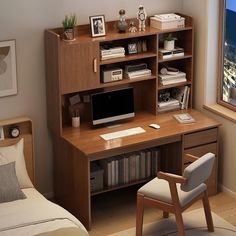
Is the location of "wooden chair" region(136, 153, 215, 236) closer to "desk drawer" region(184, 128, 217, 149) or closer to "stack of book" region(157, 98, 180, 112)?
"desk drawer" region(184, 128, 217, 149)

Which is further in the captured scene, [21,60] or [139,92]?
[139,92]

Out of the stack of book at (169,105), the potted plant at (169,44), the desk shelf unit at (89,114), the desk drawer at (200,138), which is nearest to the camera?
the desk shelf unit at (89,114)

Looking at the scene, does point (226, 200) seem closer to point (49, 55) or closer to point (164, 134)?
point (164, 134)

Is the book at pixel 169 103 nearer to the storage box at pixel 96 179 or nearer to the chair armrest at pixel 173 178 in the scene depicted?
the storage box at pixel 96 179

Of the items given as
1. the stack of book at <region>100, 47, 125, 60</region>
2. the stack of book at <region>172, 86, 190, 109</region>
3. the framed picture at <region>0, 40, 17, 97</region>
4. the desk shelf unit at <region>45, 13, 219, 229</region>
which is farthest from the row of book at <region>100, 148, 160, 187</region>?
the framed picture at <region>0, 40, 17, 97</region>

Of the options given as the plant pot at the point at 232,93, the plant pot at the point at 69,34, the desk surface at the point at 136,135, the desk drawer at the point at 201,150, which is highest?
the plant pot at the point at 69,34

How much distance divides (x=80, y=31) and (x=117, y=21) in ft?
1.24

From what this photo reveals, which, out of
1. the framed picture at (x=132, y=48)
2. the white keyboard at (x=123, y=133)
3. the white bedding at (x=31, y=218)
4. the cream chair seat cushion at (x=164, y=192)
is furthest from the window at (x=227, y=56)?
the white bedding at (x=31, y=218)

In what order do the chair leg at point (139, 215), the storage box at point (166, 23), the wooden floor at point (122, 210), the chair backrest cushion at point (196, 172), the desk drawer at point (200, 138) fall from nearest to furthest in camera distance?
the chair backrest cushion at point (196, 172) → the chair leg at point (139, 215) → the wooden floor at point (122, 210) → the desk drawer at point (200, 138) → the storage box at point (166, 23)

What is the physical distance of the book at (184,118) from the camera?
18.9ft

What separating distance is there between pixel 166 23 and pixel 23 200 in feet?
6.84

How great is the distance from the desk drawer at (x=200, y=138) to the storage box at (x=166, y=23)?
1011mm

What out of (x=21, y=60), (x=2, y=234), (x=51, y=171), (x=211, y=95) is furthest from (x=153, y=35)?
(x=2, y=234)

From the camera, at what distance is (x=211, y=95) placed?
6.00 metres
